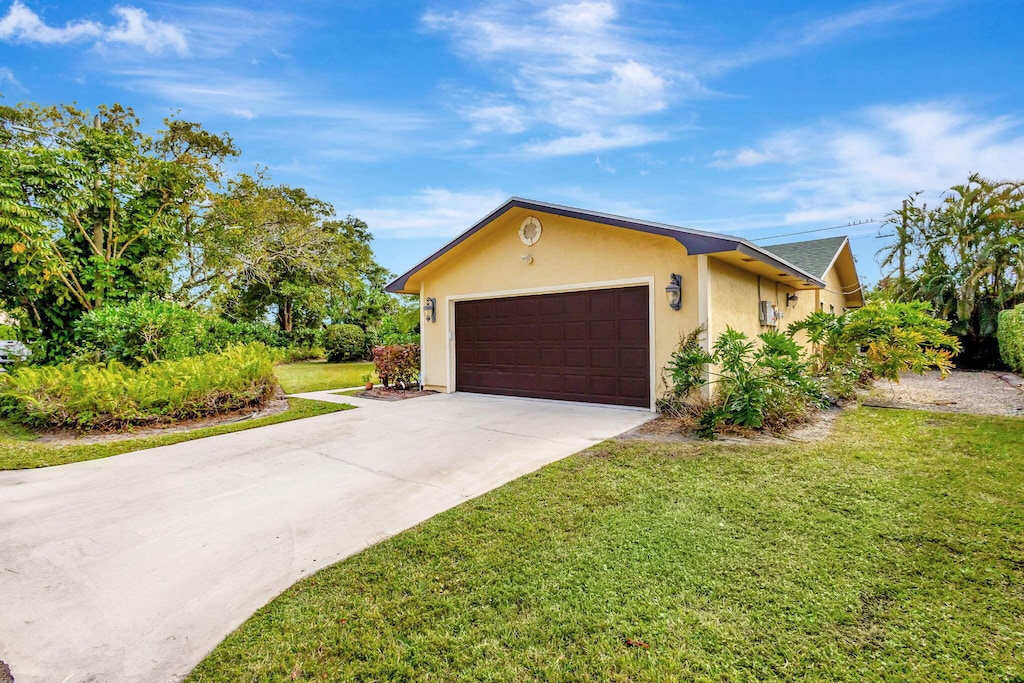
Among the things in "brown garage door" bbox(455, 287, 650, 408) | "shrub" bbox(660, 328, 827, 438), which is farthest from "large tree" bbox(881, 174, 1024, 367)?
"brown garage door" bbox(455, 287, 650, 408)

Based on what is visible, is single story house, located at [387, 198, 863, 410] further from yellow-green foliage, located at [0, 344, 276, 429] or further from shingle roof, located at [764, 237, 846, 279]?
yellow-green foliage, located at [0, 344, 276, 429]

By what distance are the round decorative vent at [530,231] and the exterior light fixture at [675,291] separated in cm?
265

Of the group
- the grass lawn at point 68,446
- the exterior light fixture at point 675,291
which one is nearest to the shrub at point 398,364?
the grass lawn at point 68,446

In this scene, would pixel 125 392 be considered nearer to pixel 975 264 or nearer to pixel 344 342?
pixel 344 342

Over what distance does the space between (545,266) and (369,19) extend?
19.2ft

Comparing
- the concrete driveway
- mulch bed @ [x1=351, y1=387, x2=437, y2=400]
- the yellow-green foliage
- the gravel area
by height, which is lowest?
the concrete driveway

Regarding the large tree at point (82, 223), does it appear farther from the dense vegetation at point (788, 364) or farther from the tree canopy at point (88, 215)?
the dense vegetation at point (788, 364)

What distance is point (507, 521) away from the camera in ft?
11.4

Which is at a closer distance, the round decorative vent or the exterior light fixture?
the exterior light fixture

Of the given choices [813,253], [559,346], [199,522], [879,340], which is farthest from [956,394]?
[199,522]

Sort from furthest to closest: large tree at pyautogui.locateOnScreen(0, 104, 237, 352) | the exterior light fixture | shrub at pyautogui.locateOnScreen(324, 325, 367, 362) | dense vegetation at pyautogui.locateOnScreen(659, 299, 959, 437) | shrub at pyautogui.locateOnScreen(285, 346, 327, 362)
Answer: shrub at pyautogui.locateOnScreen(285, 346, 327, 362)
shrub at pyautogui.locateOnScreen(324, 325, 367, 362)
large tree at pyautogui.locateOnScreen(0, 104, 237, 352)
the exterior light fixture
dense vegetation at pyautogui.locateOnScreen(659, 299, 959, 437)

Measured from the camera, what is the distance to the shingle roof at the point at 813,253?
1207 cm

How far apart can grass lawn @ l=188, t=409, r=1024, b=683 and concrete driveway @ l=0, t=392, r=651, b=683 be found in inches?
11.9

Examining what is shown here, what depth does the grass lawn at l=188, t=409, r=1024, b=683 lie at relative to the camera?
2.03m
